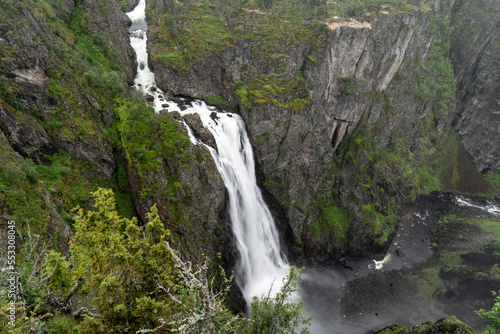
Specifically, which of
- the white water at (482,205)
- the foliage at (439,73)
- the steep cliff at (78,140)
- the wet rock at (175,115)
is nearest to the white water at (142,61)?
the wet rock at (175,115)

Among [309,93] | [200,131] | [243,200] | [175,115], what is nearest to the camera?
[200,131]

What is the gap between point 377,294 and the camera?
30188 mm

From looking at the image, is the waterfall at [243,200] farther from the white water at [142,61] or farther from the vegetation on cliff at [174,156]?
the vegetation on cliff at [174,156]

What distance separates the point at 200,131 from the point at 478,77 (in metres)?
62.0

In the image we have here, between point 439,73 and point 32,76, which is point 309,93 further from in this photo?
point 439,73

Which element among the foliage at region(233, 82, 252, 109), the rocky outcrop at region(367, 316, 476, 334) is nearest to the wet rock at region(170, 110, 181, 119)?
the foliage at region(233, 82, 252, 109)

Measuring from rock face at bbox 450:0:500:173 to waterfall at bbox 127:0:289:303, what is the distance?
5096cm

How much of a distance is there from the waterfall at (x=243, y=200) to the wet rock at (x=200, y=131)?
0.77m

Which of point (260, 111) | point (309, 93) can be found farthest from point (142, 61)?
point (309, 93)

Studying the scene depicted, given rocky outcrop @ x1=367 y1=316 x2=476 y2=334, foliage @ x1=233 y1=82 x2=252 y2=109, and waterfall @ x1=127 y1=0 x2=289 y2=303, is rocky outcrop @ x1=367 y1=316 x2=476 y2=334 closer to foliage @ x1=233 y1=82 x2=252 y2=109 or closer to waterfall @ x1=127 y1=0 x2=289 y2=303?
waterfall @ x1=127 y1=0 x2=289 y2=303

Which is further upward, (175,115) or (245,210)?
(175,115)

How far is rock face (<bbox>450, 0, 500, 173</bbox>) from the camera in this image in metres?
52.5

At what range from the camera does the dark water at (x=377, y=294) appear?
2761cm

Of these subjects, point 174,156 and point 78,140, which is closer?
point 78,140
